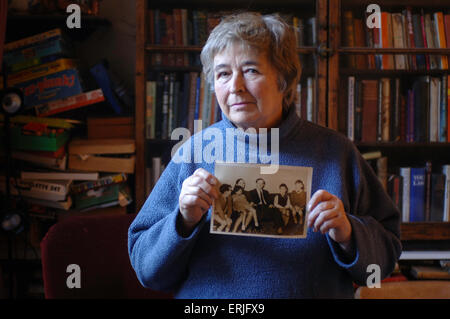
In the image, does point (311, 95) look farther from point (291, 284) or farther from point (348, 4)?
point (291, 284)

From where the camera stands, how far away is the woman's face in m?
0.93

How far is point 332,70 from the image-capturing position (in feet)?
5.58

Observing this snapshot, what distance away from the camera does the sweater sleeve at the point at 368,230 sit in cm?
87

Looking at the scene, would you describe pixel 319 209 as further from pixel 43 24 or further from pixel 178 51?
pixel 43 24

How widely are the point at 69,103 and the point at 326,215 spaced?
1289mm

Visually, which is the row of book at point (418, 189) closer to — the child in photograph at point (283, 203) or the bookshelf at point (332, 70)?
the bookshelf at point (332, 70)

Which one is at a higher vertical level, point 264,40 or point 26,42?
point 26,42

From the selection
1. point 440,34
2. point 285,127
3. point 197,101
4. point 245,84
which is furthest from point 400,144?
point 245,84

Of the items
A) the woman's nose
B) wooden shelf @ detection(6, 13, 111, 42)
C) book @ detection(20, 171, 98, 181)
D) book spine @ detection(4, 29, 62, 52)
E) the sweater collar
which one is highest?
wooden shelf @ detection(6, 13, 111, 42)

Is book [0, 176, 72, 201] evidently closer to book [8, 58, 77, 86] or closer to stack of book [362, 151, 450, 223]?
book [8, 58, 77, 86]

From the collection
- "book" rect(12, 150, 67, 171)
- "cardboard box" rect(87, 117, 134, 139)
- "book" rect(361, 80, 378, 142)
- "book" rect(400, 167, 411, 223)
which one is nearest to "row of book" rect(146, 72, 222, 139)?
"cardboard box" rect(87, 117, 134, 139)

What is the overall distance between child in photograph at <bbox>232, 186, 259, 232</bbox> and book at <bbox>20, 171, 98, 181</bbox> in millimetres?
973

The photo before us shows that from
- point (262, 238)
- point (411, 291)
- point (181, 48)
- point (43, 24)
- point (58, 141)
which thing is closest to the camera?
point (262, 238)

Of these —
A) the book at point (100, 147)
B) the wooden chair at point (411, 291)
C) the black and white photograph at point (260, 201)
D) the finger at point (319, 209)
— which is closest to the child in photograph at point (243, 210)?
the black and white photograph at point (260, 201)
